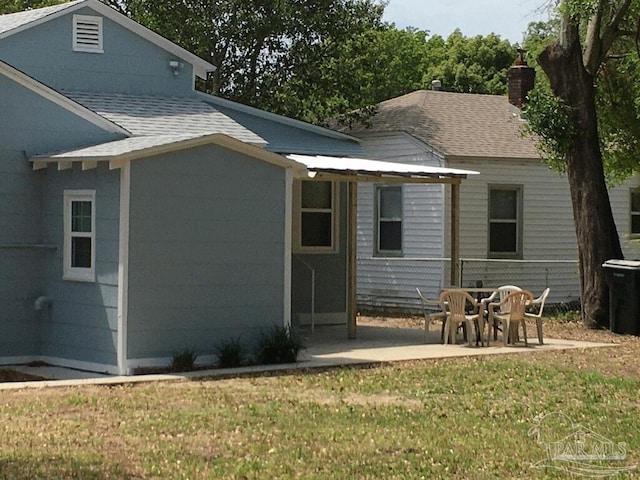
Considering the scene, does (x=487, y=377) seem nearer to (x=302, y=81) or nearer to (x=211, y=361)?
(x=211, y=361)

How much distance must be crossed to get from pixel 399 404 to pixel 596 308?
9593 millimetres

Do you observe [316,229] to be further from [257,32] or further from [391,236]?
[257,32]

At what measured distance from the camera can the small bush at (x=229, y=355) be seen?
14938mm

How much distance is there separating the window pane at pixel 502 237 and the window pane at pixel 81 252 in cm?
1181

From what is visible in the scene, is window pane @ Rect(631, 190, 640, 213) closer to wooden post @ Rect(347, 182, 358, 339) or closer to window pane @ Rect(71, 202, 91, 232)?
wooden post @ Rect(347, 182, 358, 339)

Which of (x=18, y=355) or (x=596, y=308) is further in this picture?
(x=596, y=308)

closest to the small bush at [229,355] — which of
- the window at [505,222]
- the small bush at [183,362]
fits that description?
the small bush at [183,362]

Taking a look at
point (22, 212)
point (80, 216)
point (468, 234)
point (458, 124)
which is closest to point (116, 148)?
point (80, 216)

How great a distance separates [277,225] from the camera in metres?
15.7

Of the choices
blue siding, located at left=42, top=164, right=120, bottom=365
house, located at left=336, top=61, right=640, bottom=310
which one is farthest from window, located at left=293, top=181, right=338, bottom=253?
blue siding, located at left=42, top=164, right=120, bottom=365

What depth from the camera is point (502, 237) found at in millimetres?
25328

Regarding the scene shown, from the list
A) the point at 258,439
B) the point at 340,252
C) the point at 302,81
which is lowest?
the point at 258,439

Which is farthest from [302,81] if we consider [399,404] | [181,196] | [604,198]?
[399,404]

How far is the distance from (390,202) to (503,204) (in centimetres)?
234
